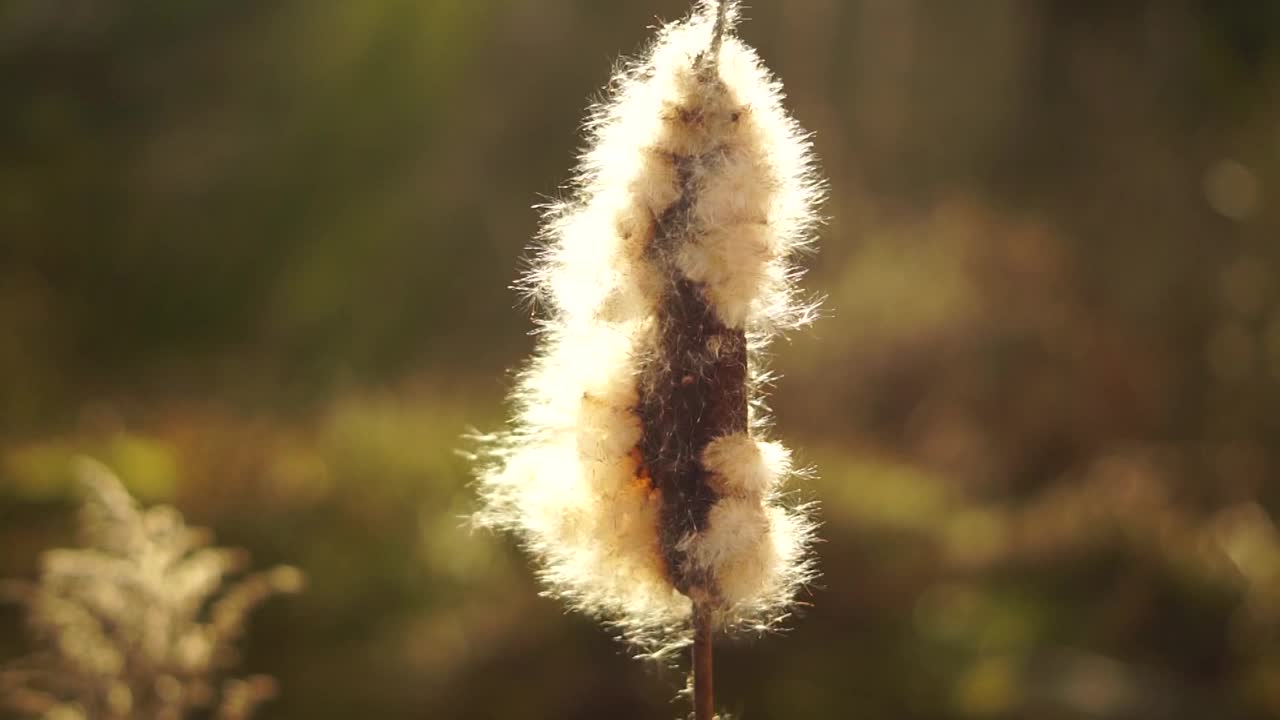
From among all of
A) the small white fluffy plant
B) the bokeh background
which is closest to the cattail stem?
the small white fluffy plant

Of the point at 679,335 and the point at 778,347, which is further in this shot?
the point at 778,347

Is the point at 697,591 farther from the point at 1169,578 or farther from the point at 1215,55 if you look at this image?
the point at 1215,55

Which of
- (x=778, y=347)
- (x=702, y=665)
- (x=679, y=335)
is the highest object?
(x=778, y=347)

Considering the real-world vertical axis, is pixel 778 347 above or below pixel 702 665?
above

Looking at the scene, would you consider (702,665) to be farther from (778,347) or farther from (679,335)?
(778,347)

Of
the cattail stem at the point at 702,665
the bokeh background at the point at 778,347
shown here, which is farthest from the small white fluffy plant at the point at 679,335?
the bokeh background at the point at 778,347

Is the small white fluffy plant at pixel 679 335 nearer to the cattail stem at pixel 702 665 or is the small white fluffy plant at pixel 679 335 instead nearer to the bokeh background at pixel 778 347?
the cattail stem at pixel 702 665

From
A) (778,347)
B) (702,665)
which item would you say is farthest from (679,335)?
(778,347)
